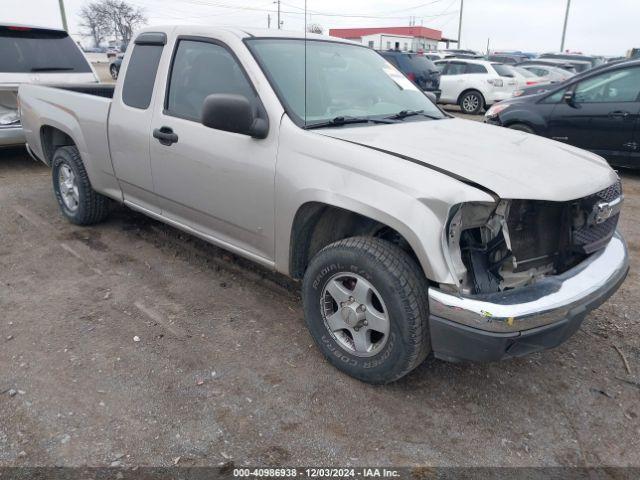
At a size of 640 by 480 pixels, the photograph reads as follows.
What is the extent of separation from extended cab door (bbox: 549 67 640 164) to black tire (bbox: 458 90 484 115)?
7.61 meters

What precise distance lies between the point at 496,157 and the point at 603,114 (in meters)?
5.47

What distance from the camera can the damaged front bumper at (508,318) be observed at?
228cm

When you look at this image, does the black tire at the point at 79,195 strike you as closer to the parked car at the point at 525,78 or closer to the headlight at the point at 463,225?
the headlight at the point at 463,225

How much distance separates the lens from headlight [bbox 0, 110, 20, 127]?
261 inches

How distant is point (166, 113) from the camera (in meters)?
3.70

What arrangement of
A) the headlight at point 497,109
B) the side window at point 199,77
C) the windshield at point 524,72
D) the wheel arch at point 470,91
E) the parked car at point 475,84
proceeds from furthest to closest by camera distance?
the windshield at point 524,72
the wheel arch at point 470,91
the parked car at point 475,84
the headlight at point 497,109
the side window at point 199,77

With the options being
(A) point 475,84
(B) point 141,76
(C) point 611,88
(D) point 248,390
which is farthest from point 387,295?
(A) point 475,84

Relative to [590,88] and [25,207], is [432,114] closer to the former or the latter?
[25,207]

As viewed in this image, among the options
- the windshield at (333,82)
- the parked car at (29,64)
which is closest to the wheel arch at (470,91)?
the parked car at (29,64)

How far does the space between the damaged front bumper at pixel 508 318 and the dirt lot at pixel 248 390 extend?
0.45 m

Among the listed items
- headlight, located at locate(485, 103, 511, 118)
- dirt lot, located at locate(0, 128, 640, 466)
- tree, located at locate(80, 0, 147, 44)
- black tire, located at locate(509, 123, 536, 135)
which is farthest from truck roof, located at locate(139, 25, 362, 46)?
tree, located at locate(80, 0, 147, 44)

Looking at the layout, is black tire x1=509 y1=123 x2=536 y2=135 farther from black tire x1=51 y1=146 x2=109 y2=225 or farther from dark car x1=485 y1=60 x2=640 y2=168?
black tire x1=51 y1=146 x2=109 y2=225

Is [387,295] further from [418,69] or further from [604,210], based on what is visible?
[418,69]

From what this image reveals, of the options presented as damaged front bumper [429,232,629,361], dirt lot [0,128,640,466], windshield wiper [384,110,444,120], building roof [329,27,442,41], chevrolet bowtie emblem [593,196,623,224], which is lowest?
dirt lot [0,128,640,466]
